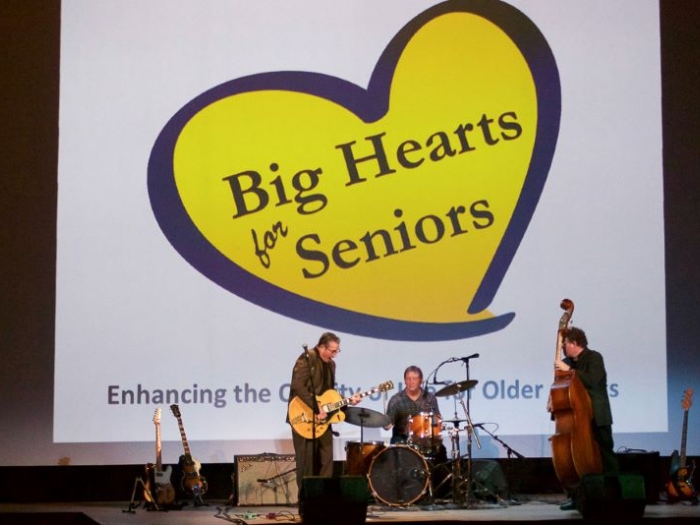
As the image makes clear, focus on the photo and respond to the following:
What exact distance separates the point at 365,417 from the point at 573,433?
158 cm

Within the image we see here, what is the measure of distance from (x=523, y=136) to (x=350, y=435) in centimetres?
273

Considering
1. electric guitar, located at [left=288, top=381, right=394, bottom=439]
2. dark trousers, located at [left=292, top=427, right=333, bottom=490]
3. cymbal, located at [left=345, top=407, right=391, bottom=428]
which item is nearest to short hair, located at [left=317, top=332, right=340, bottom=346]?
electric guitar, located at [left=288, top=381, right=394, bottom=439]

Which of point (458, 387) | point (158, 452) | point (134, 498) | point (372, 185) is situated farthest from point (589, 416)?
point (134, 498)

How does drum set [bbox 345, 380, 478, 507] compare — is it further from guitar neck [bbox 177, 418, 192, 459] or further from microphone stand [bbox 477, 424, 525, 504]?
guitar neck [bbox 177, 418, 192, 459]

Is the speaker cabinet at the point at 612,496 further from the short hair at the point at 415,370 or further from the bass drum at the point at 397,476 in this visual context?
the short hair at the point at 415,370

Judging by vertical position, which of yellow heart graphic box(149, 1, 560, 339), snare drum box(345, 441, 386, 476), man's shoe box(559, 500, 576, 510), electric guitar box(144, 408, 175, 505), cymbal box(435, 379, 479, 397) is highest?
yellow heart graphic box(149, 1, 560, 339)

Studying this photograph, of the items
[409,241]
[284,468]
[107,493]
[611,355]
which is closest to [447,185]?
[409,241]

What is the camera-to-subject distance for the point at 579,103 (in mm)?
9234

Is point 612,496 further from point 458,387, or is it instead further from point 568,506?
point 458,387

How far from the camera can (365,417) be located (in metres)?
8.45

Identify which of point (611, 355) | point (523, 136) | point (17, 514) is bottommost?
point (17, 514)

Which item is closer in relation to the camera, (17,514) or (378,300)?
(17,514)

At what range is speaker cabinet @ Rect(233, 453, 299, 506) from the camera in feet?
28.8

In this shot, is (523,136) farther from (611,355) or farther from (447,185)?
(611,355)
